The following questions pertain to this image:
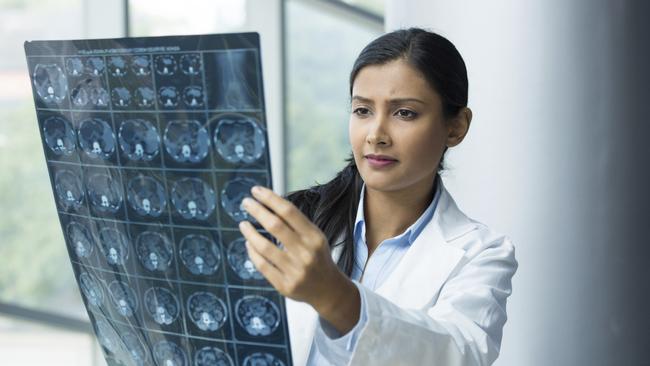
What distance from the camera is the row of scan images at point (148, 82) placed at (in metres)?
0.92

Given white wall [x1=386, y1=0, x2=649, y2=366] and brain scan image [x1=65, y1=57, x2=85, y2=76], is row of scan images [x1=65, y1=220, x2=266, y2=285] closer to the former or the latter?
brain scan image [x1=65, y1=57, x2=85, y2=76]

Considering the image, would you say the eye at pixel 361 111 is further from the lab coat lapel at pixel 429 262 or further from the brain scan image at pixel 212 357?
the brain scan image at pixel 212 357

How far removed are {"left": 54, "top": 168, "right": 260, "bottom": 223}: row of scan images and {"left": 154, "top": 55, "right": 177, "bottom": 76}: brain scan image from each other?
105 millimetres

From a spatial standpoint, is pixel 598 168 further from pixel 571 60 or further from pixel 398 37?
pixel 398 37

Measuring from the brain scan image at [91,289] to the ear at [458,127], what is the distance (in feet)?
1.66

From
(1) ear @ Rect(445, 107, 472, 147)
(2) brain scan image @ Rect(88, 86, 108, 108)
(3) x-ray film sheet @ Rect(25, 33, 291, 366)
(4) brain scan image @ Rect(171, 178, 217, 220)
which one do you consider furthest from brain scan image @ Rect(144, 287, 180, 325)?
(1) ear @ Rect(445, 107, 472, 147)

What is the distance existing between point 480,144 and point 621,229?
285 mm

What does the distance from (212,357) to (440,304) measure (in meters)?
0.28

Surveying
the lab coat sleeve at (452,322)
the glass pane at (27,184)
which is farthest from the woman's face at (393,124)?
the glass pane at (27,184)

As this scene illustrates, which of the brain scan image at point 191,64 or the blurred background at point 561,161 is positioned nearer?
the brain scan image at point 191,64

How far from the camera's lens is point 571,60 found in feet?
5.55

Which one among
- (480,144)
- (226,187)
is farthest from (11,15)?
(226,187)

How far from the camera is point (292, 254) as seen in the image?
0.90 meters

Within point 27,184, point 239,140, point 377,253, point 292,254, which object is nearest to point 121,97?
point 239,140
